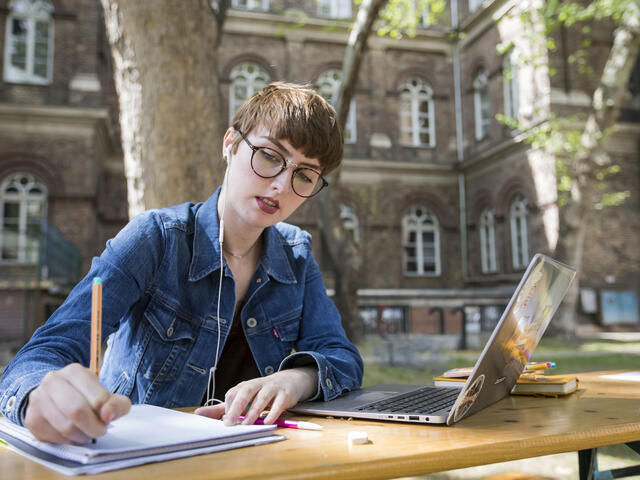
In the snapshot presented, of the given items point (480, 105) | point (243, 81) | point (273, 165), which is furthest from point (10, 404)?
point (480, 105)

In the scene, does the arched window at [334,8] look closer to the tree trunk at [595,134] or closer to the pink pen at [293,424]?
the tree trunk at [595,134]

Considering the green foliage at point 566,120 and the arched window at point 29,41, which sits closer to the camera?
the green foliage at point 566,120

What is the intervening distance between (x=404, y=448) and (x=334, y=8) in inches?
794

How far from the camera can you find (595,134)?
37.1 ft

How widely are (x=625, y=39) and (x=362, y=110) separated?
31.0ft

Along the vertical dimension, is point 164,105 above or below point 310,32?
below

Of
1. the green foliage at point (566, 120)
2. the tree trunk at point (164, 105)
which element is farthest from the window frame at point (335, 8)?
the tree trunk at point (164, 105)

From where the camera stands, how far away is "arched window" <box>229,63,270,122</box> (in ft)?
59.6

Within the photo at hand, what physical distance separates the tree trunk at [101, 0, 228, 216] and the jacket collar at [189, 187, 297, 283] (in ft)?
4.64

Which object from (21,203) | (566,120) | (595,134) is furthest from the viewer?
(21,203)

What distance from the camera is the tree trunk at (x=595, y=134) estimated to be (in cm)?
1084

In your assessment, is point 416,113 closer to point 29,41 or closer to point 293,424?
point 29,41

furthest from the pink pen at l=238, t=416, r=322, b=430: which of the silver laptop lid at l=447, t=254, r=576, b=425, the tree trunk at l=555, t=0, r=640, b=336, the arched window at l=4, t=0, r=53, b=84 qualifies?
the arched window at l=4, t=0, r=53, b=84

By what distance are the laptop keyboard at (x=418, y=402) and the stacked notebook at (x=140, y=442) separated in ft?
1.08
